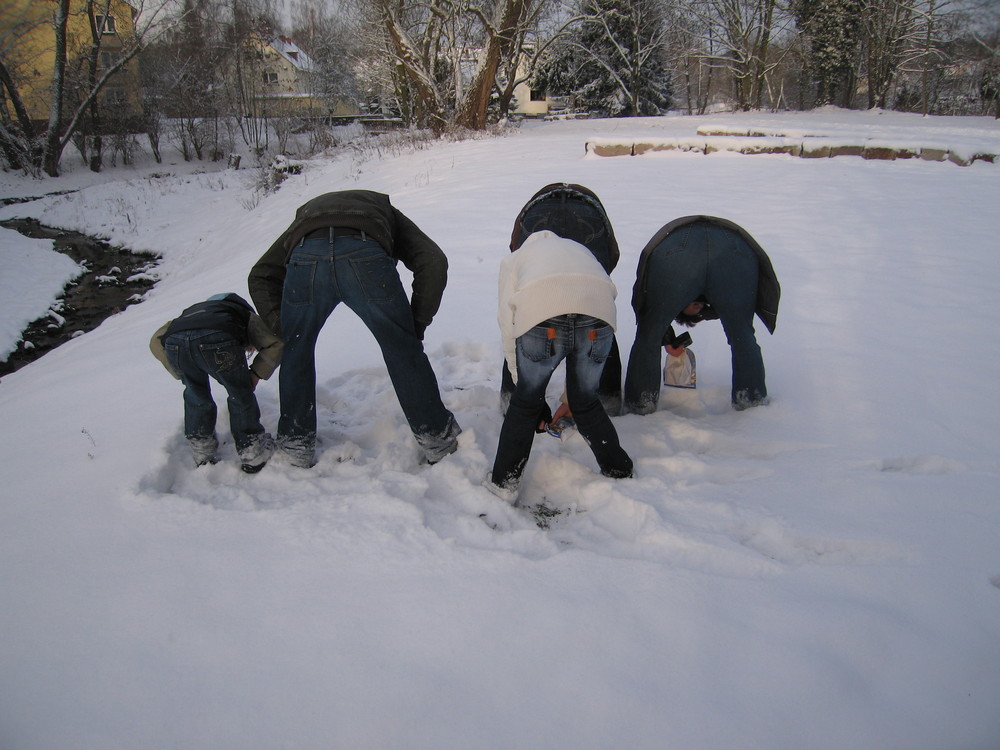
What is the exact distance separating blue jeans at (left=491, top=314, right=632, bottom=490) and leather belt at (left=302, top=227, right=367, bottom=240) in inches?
34.8

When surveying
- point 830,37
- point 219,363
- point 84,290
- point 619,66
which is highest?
point 830,37

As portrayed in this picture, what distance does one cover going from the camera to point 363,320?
8.64 ft

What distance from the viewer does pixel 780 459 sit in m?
2.67

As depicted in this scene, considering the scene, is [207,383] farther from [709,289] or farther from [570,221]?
[709,289]

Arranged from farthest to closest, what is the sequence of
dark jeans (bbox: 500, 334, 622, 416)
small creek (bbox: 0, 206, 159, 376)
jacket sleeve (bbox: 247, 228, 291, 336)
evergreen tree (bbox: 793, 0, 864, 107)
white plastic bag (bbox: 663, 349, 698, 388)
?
evergreen tree (bbox: 793, 0, 864, 107)
small creek (bbox: 0, 206, 159, 376)
white plastic bag (bbox: 663, 349, 698, 388)
dark jeans (bbox: 500, 334, 622, 416)
jacket sleeve (bbox: 247, 228, 291, 336)

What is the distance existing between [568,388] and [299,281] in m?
1.26

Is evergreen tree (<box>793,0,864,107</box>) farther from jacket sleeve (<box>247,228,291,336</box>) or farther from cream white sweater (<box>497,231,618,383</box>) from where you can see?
jacket sleeve (<box>247,228,291,336</box>)

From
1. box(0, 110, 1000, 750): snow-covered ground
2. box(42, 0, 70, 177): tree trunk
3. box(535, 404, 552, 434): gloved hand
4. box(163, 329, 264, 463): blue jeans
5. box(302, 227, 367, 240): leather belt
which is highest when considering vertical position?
box(42, 0, 70, 177): tree trunk

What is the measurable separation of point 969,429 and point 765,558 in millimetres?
1570

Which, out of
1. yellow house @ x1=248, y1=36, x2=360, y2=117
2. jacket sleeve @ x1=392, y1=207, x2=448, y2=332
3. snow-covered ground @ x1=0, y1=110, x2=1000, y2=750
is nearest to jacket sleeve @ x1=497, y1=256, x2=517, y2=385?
jacket sleeve @ x1=392, y1=207, x2=448, y2=332

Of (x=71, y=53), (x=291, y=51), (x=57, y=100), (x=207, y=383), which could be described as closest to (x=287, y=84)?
(x=291, y=51)

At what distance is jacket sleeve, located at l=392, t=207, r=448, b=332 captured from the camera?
9.07 feet

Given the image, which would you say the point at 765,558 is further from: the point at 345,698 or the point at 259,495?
the point at 259,495

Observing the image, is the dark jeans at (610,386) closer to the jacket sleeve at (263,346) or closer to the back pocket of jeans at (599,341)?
the back pocket of jeans at (599,341)
